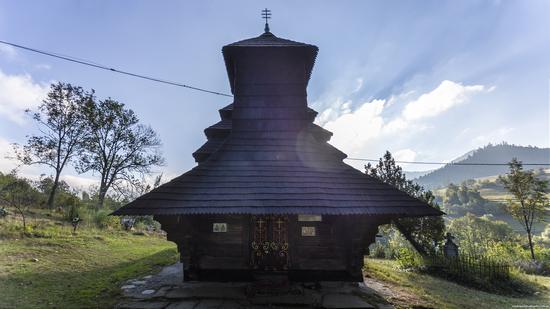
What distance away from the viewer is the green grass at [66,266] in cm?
487

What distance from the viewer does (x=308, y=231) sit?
6355mm

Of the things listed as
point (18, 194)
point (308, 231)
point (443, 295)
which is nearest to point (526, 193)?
point (443, 295)

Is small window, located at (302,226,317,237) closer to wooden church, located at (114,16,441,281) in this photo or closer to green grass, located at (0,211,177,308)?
wooden church, located at (114,16,441,281)

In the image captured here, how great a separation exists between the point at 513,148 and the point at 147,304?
25237 cm

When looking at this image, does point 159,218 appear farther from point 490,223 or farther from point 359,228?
point 490,223

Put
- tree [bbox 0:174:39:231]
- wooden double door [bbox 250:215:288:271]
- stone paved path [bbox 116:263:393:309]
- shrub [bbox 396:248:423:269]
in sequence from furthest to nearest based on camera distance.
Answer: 1. tree [bbox 0:174:39:231]
2. shrub [bbox 396:248:423:269]
3. wooden double door [bbox 250:215:288:271]
4. stone paved path [bbox 116:263:393:309]

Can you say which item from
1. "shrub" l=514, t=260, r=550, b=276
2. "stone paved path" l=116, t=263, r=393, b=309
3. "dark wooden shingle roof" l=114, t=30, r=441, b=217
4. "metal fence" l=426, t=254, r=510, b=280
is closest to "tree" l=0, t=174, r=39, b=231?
"stone paved path" l=116, t=263, r=393, b=309

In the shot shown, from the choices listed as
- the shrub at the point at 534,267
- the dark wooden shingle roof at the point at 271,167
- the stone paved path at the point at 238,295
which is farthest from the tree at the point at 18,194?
the shrub at the point at 534,267

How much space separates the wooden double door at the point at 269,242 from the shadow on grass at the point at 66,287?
2.89m

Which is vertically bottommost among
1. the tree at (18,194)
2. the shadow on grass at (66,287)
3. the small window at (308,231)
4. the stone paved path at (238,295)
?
the stone paved path at (238,295)

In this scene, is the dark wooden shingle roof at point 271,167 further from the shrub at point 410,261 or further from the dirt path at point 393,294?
the shrub at point 410,261

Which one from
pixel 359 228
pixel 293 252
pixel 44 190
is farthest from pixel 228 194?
pixel 44 190

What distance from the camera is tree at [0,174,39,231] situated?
13379 mm

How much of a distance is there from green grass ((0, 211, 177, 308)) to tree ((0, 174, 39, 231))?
5094mm
